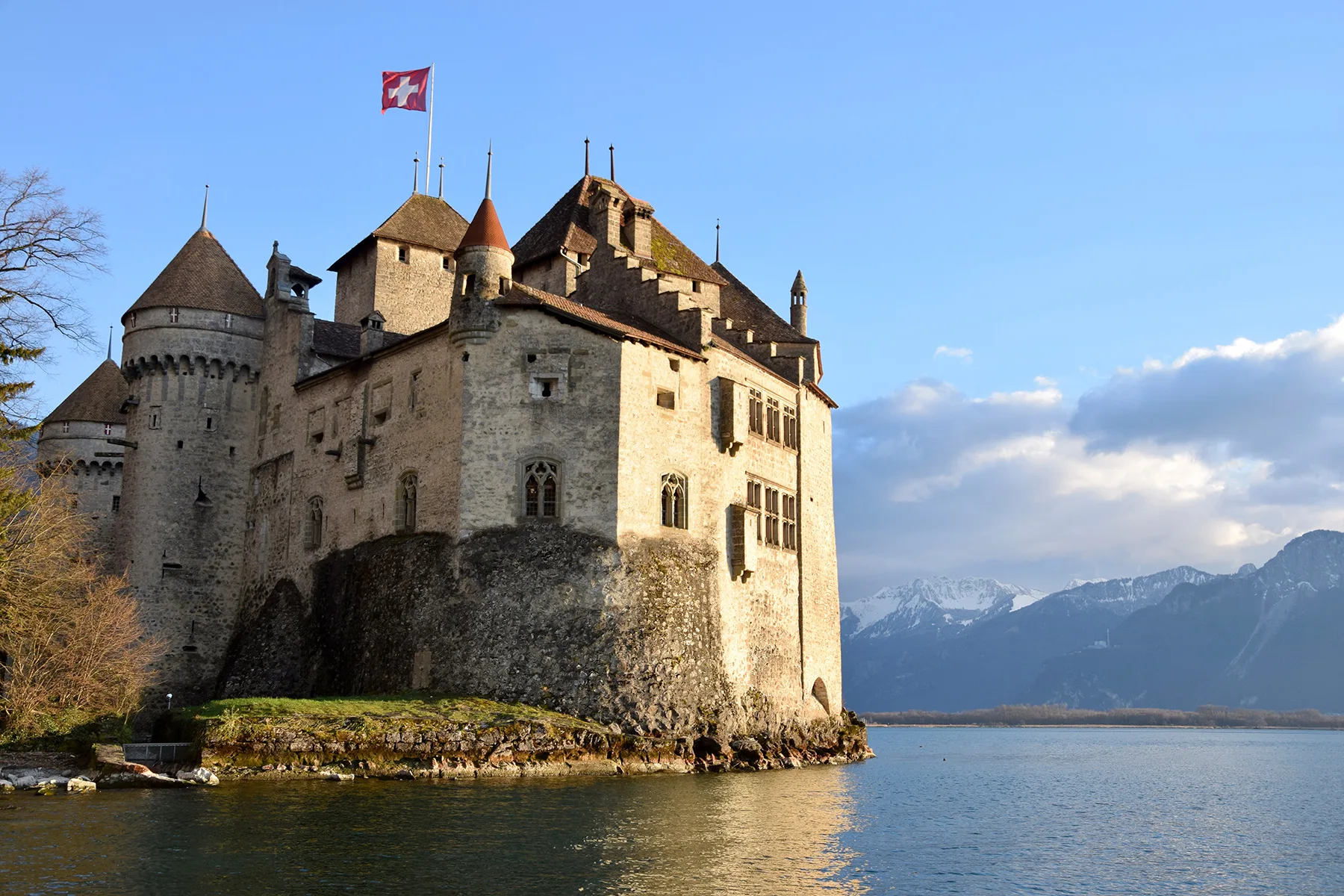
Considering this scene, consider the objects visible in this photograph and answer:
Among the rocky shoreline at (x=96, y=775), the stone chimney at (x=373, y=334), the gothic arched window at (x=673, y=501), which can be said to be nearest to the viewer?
the rocky shoreline at (x=96, y=775)

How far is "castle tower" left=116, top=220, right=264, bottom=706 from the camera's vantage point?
63.4 metres

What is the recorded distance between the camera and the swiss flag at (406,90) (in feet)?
217

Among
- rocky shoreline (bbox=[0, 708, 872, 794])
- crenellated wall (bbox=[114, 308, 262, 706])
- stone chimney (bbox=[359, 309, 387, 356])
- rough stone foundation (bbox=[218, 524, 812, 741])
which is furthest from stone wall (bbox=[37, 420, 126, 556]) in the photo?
rocky shoreline (bbox=[0, 708, 872, 794])

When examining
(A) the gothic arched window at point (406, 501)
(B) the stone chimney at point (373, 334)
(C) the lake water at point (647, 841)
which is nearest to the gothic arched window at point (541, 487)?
(A) the gothic arched window at point (406, 501)

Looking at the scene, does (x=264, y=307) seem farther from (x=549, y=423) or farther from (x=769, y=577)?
(x=769, y=577)

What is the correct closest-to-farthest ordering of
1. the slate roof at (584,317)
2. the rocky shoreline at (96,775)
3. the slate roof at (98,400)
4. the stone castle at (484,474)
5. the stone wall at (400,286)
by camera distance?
the rocky shoreline at (96,775), the stone castle at (484,474), the slate roof at (584,317), the stone wall at (400,286), the slate roof at (98,400)

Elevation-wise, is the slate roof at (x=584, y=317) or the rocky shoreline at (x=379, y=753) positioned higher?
the slate roof at (x=584, y=317)

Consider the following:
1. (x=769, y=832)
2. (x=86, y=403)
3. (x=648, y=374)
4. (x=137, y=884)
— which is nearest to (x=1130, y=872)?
(x=769, y=832)

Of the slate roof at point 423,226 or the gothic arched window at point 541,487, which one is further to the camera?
the slate roof at point 423,226

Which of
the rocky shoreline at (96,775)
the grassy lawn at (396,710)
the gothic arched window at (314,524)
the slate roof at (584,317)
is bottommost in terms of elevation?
the rocky shoreline at (96,775)

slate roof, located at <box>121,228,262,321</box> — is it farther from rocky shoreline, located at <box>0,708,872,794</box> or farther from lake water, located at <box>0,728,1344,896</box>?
lake water, located at <box>0,728,1344,896</box>

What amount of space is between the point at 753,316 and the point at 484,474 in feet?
71.7

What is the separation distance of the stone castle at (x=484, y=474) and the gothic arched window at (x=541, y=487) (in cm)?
9

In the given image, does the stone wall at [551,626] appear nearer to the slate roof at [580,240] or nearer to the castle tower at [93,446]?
the slate roof at [580,240]
